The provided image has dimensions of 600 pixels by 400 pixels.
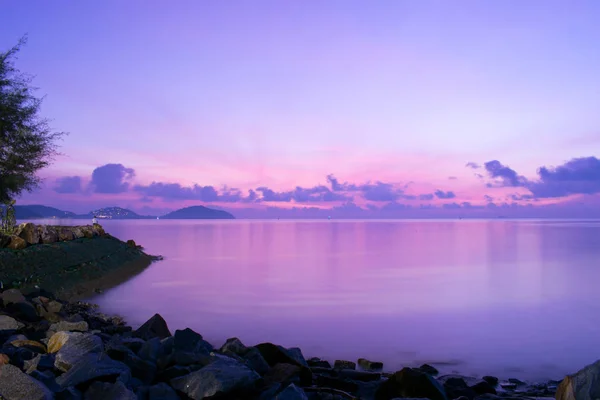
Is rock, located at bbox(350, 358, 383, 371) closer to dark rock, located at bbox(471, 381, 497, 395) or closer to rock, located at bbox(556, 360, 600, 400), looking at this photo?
dark rock, located at bbox(471, 381, 497, 395)

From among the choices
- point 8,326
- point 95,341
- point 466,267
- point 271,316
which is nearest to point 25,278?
point 271,316

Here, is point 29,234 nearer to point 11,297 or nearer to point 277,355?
point 11,297

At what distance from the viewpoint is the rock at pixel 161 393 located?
17.4ft

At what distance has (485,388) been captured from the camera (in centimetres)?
801

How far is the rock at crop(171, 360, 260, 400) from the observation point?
5.44 metres

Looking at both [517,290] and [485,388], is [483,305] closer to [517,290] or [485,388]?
[517,290]

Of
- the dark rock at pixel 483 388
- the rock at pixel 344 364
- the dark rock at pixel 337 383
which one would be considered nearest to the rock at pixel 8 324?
the dark rock at pixel 337 383

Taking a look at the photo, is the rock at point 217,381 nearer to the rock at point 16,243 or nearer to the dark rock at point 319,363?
the dark rock at point 319,363

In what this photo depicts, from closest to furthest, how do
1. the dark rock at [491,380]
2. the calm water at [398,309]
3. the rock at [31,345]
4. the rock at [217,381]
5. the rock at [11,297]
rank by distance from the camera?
the rock at [217,381]
the rock at [31,345]
the dark rock at [491,380]
the rock at [11,297]
the calm water at [398,309]

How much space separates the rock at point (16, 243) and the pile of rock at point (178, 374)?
11265mm

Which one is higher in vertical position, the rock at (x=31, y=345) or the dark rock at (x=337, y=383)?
the rock at (x=31, y=345)

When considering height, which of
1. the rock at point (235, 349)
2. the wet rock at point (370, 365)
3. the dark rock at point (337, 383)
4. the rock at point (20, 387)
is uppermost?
the rock at point (20, 387)

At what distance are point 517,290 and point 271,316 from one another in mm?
11434

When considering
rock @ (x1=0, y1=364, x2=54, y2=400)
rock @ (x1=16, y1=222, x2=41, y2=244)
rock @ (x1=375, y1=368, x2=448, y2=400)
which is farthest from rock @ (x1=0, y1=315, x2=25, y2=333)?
rock @ (x1=16, y1=222, x2=41, y2=244)
